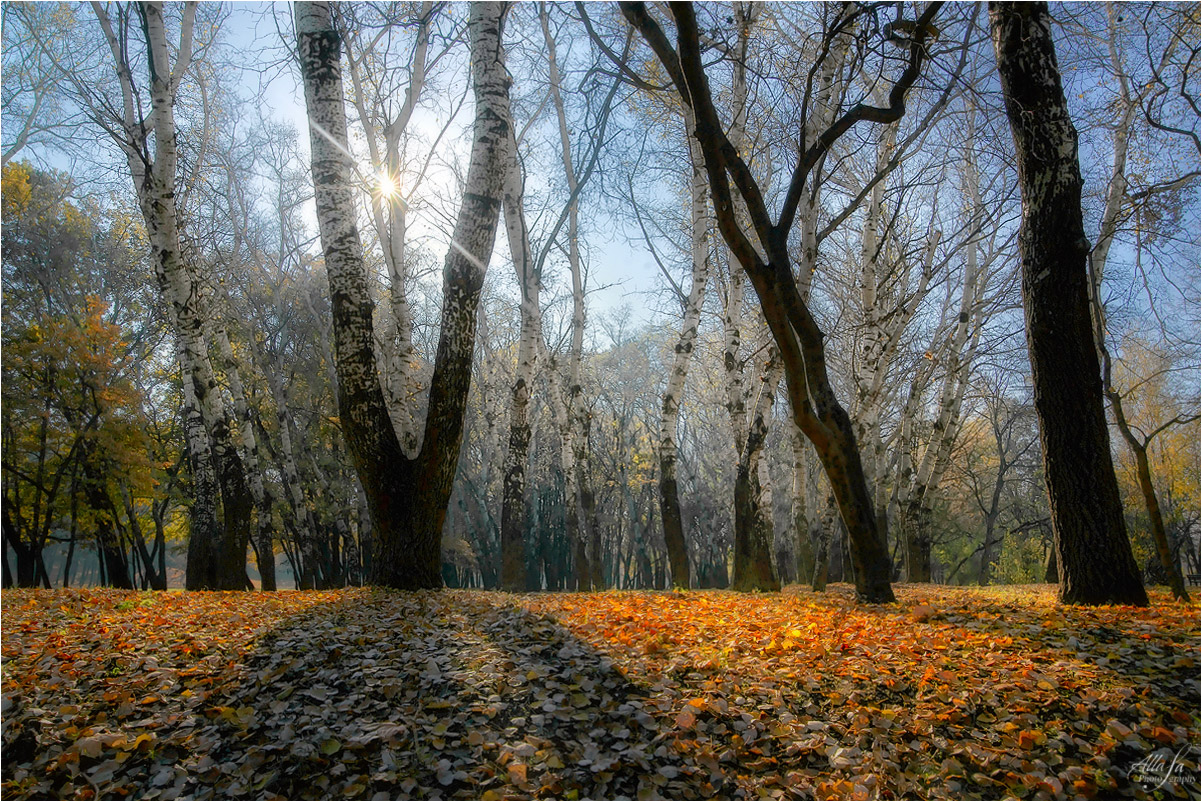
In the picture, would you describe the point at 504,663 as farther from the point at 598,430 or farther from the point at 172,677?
the point at 598,430

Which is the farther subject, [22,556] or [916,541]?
[916,541]

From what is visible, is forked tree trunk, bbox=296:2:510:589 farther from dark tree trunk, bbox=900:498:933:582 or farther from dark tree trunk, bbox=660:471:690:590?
dark tree trunk, bbox=900:498:933:582

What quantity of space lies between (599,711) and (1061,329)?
4719 mm

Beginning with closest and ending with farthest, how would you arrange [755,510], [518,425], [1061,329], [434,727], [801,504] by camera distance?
1. [434,727]
2. [1061,329]
3. [755,510]
4. [518,425]
5. [801,504]

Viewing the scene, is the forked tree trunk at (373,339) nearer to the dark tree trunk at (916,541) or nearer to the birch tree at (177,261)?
the birch tree at (177,261)

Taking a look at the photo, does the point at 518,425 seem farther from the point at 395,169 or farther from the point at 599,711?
the point at 599,711

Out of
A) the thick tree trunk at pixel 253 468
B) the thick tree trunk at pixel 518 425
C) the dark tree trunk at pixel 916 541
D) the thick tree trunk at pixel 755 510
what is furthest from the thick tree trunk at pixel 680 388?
the dark tree trunk at pixel 916 541

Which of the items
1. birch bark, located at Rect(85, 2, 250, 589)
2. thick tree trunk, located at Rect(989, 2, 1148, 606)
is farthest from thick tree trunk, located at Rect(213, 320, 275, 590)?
thick tree trunk, located at Rect(989, 2, 1148, 606)

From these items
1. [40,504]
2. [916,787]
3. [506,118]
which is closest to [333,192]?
[506,118]

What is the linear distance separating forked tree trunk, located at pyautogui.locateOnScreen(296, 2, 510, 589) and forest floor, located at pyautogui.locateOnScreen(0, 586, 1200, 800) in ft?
6.09

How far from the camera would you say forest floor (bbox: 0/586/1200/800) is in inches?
94.9

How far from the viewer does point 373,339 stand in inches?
238

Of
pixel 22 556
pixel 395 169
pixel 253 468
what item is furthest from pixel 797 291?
pixel 22 556

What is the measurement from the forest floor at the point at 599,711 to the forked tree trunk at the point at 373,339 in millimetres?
1857
